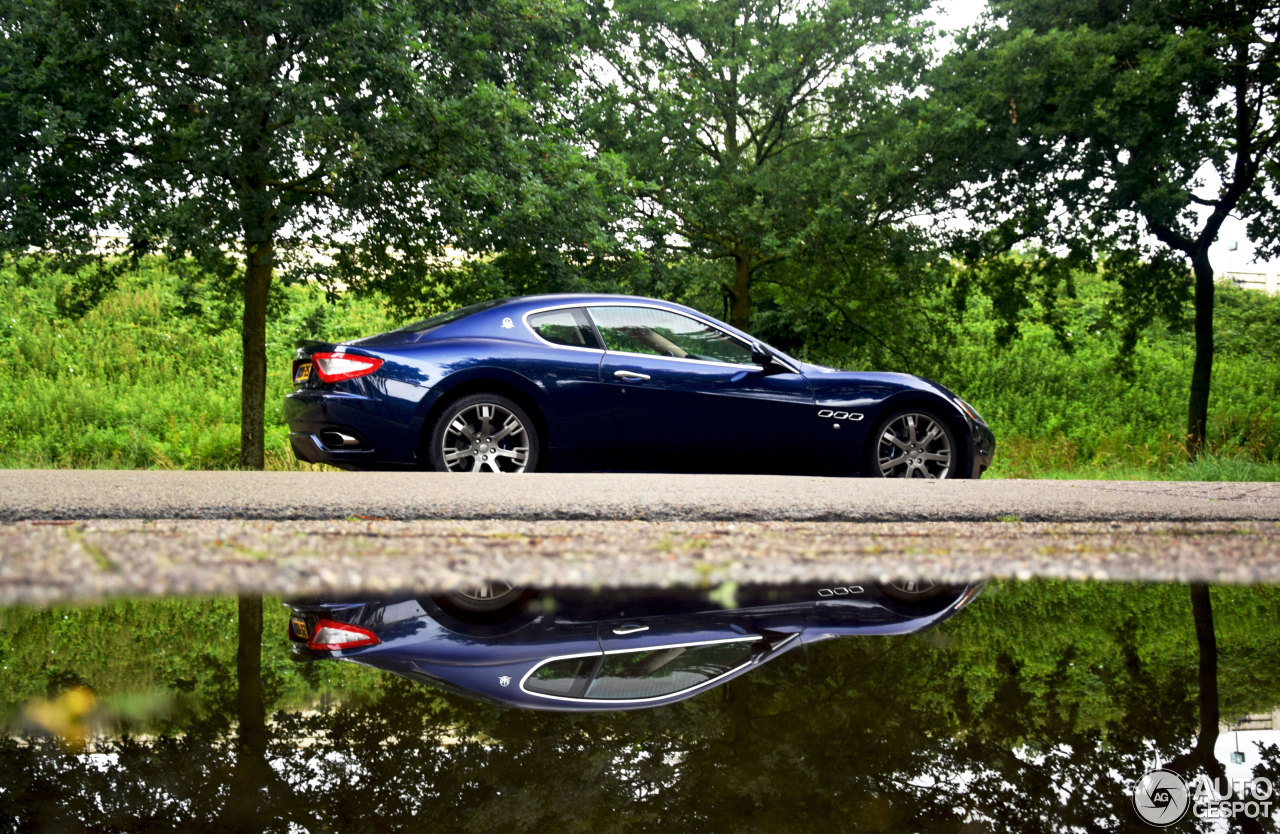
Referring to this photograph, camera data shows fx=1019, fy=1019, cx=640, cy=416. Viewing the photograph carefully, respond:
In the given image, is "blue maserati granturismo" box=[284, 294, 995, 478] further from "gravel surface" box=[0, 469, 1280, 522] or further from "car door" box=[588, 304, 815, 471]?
"gravel surface" box=[0, 469, 1280, 522]

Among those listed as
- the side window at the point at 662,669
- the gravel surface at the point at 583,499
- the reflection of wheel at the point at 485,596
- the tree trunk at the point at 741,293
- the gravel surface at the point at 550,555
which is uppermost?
the tree trunk at the point at 741,293

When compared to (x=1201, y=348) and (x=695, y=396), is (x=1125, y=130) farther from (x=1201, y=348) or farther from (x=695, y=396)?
(x=695, y=396)

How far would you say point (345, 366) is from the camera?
6.84 metres

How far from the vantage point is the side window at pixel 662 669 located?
4.58 feet

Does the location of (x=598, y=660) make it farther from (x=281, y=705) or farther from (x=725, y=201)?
(x=725, y=201)

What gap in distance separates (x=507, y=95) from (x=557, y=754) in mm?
12369

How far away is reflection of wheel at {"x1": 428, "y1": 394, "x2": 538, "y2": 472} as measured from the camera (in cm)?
697

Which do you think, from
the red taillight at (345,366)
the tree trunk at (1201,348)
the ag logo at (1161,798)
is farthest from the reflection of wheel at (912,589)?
the tree trunk at (1201,348)

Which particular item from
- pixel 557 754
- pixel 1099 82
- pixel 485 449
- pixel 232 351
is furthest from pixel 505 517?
pixel 232 351

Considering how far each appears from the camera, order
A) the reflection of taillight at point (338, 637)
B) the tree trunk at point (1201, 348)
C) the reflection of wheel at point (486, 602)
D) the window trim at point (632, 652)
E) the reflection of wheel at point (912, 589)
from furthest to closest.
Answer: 1. the tree trunk at point (1201, 348)
2. the reflection of wheel at point (912, 589)
3. the reflection of wheel at point (486, 602)
4. the reflection of taillight at point (338, 637)
5. the window trim at point (632, 652)

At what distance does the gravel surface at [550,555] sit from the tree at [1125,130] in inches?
558

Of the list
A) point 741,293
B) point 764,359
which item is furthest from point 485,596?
point 741,293

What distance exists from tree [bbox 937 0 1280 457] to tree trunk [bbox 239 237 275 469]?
36.7 feet

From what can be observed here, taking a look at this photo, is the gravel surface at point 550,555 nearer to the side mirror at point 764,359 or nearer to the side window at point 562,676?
the side window at point 562,676
